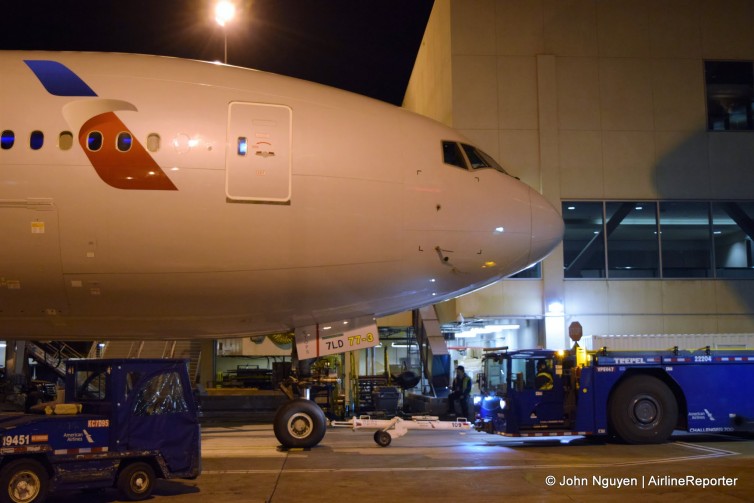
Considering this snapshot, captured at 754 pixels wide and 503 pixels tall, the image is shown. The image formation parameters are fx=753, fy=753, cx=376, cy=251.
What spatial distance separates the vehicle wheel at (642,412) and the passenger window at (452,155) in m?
5.68

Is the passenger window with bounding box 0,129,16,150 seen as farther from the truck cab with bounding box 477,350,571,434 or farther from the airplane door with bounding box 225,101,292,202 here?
the truck cab with bounding box 477,350,571,434

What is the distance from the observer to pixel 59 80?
973 centimetres

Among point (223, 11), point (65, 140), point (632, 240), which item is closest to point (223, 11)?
point (223, 11)

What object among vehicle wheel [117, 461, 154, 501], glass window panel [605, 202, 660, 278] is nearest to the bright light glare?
vehicle wheel [117, 461, 154, 501]

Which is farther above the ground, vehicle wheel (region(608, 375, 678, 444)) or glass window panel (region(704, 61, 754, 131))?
glass window panel (region(704, 61, 754, 131))

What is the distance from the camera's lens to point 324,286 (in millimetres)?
10664

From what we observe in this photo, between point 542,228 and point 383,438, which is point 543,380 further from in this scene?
point 542,228

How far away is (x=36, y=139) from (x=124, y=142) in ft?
3.46

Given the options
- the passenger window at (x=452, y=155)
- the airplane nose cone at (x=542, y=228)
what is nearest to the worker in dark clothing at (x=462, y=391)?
the airplane nose cone at (x=542, y=228)

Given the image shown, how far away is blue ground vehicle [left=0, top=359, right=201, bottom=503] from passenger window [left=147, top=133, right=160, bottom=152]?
2.68 metres

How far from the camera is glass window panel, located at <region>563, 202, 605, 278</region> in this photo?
908 inches

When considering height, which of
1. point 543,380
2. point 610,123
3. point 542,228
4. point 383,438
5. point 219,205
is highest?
point 610,123

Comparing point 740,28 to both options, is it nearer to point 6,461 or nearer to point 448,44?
point 448,44

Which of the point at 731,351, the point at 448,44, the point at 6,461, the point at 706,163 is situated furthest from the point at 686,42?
the point at 6,461
